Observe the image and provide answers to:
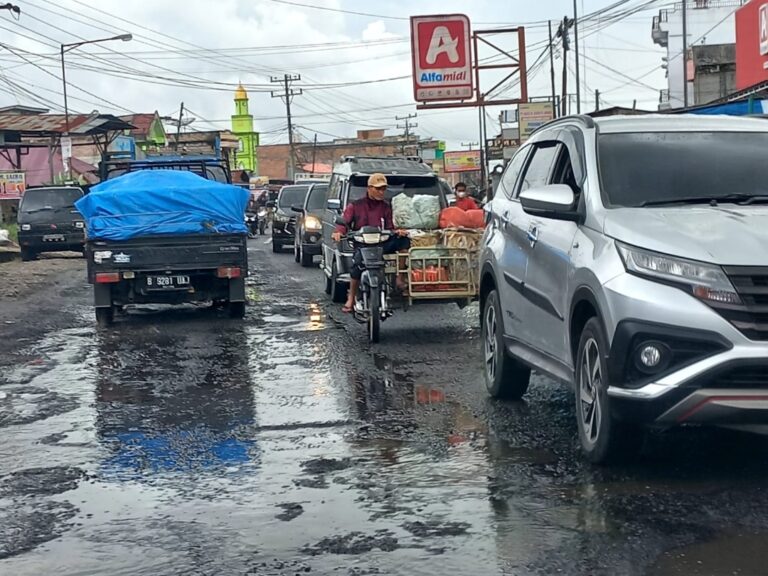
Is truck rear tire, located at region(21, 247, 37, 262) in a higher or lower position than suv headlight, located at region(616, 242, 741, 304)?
lower

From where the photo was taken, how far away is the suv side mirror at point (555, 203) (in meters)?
6.34

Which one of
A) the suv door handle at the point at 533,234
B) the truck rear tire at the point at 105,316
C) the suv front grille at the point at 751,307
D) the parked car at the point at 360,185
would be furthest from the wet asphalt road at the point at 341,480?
the parked car at the point at 360,185

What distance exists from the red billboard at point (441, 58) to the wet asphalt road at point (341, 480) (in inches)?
870

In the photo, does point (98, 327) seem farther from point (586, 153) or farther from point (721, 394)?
point (721, 394)

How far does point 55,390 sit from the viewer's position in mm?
9562

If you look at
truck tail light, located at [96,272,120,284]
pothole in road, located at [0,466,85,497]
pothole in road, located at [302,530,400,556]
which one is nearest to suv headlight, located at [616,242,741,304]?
pothole in road, located at [302,530,400,556]

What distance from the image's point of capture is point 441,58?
106 ft

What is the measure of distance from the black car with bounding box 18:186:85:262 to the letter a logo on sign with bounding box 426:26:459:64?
35.7ft

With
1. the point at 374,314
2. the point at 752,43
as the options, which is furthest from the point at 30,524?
the point at 752,43

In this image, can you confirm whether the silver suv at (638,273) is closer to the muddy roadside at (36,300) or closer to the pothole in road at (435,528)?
the pothole in road at (435,528)

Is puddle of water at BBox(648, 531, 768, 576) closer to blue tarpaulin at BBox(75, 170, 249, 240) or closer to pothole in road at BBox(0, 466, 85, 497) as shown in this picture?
pothole in road at BBox(0, 466, 85, 497)

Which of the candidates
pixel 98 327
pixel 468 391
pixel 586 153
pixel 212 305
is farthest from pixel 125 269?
pixel 586 153

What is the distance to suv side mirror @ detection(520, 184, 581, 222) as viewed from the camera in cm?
634

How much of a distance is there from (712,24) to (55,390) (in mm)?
63247
